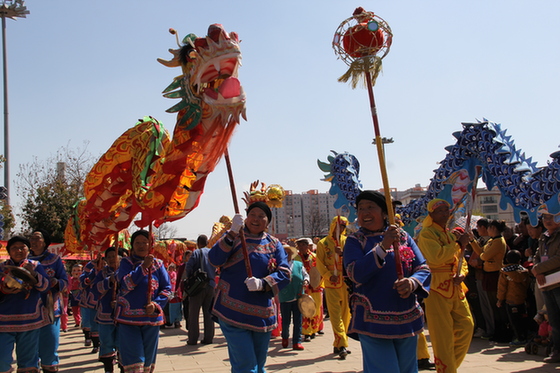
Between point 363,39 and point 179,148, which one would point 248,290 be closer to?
point 179,148

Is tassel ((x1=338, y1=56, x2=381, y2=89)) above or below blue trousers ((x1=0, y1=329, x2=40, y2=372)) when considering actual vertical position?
above

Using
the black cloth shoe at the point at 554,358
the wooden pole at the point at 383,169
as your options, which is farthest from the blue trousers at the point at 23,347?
the black cloth shoe at the point at 554,358

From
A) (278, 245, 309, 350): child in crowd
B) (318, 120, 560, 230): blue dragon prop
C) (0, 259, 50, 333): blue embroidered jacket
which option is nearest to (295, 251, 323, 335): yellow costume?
(278, 245, 309, 350): child in crowd

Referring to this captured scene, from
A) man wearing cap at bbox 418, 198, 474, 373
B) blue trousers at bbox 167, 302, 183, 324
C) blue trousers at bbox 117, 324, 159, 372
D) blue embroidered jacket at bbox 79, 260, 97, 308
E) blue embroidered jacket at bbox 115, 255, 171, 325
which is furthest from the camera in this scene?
blue trousers at bbox 167, 302, 183, 324

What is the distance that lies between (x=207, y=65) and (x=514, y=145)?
4569 millimetres

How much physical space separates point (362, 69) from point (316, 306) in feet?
17.5

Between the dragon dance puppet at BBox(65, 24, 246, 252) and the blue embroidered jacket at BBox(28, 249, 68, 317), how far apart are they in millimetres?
1019

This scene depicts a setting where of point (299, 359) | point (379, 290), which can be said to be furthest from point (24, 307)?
point (379, 290)

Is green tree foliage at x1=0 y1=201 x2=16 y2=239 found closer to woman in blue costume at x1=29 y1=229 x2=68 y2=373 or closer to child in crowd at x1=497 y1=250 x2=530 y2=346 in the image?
woman in blue costume at x1=29 y1=229 x2=68 y2=373

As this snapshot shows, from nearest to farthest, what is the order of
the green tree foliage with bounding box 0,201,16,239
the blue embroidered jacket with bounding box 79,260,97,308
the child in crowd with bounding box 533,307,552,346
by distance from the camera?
the child in crowd with bounding box 533,307,552,346, the blue embroidered jacket with bounding box 79,260,97,308, the green tree foliage with bounding box 0,201,16,239

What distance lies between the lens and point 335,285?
7.18 meters

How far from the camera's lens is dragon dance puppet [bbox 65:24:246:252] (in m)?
4.71

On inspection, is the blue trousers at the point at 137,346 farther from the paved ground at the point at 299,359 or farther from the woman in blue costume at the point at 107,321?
the paved ground at the point at 299,359

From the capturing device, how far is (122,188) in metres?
7.16
